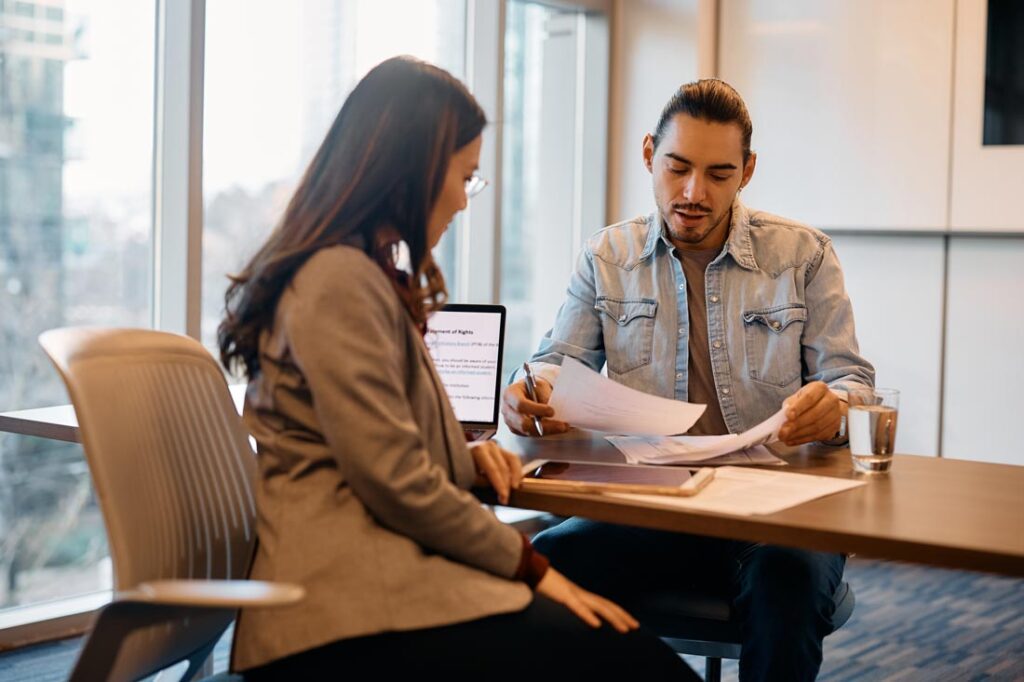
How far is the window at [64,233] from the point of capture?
3014 millimetres

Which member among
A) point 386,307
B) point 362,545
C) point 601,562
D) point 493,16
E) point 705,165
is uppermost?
point 493,16

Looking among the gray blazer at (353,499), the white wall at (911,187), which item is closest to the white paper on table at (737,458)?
the gray blazer at (353,499)

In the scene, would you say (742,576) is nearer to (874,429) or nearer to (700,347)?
(874,429)

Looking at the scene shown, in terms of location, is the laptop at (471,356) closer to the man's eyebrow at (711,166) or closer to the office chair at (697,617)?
the man's eyebrow at (711,166)

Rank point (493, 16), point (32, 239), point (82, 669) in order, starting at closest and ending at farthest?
point (82, 669)
point (32, 239)
point (493, 16)

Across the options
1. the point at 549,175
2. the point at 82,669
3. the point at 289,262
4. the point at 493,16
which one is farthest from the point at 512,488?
Result: the point at 549,175

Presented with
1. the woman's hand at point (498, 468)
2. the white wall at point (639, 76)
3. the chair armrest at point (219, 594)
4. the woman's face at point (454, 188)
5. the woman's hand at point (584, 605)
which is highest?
the white wall at point (639, 76)

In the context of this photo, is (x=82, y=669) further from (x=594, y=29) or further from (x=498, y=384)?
(x=594, y=29)

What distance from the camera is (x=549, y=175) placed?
15.1ft

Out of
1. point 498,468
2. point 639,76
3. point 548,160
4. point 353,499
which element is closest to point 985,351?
point 639,76

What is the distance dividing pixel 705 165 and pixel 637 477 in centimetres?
87

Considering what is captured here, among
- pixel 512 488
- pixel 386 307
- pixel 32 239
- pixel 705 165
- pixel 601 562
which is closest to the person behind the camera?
pixel 386 307

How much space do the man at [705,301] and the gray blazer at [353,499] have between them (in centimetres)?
66

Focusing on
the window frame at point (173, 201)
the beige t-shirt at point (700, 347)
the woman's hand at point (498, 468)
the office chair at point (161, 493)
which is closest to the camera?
the office chair at point (161, 493)
